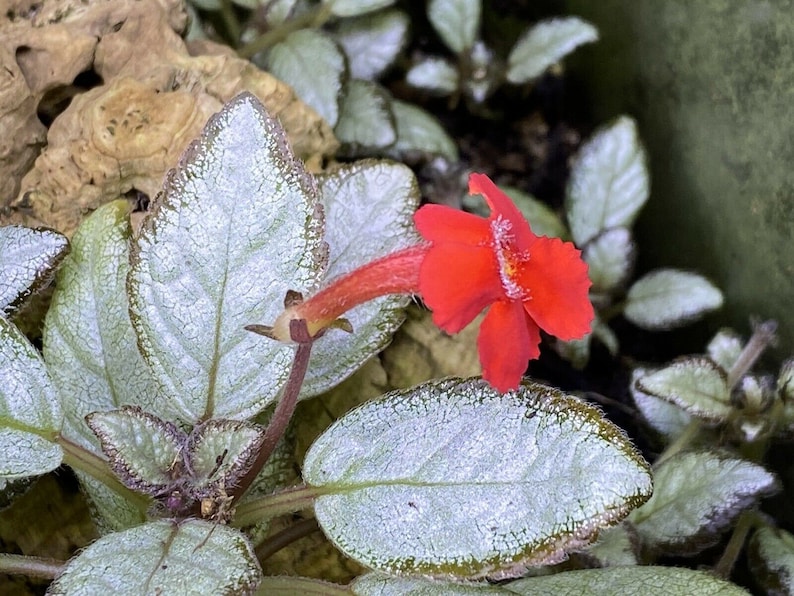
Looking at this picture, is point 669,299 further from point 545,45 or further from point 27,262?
point 27,262

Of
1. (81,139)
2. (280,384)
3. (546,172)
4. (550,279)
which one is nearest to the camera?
(550,279)

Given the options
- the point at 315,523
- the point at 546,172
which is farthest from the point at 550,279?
the point at 546,172

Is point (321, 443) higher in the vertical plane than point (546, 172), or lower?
higher

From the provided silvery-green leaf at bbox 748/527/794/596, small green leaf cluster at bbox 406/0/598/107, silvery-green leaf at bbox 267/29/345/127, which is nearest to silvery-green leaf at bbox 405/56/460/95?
small green leaf cluster at bbox 406/0/598/107

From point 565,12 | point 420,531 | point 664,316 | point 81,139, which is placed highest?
point 81,139

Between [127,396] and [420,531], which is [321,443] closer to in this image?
[420,531]

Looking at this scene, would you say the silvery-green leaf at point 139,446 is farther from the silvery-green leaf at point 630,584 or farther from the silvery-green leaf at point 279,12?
the silvery-green leaf at point 279,12

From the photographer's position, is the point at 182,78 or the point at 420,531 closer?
the point at 420,531
